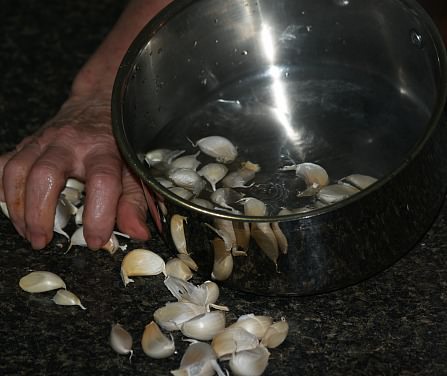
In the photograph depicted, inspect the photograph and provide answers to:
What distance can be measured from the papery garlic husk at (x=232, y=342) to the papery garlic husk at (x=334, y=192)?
0.70 ft

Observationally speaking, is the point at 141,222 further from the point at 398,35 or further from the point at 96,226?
the point at 398,35

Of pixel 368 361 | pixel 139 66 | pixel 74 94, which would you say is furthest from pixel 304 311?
pixel 74 94

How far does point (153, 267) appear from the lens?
1.25m

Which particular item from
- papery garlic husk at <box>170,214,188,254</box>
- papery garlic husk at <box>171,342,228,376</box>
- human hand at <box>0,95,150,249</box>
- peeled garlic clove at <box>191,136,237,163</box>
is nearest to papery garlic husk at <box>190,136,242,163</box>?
peeled garlic clove at <box>191,136,237,163</box>

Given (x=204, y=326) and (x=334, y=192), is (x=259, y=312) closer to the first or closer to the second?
(x=204, y=326)

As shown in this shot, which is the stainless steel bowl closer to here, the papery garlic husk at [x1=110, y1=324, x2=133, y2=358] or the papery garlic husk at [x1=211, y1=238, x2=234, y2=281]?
the papery garlic husk at [x1=211, y1=238, x2=234, y2=281]

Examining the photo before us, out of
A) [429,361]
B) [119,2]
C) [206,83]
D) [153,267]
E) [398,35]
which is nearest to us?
[429,361]

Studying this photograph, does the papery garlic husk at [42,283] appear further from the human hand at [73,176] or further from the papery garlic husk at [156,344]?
the papery garlic husk at [156,344]

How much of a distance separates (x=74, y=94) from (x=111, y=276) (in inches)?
13.5

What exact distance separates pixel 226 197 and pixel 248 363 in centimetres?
25

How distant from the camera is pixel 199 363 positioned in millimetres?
1093

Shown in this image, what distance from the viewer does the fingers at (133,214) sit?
1.29 m

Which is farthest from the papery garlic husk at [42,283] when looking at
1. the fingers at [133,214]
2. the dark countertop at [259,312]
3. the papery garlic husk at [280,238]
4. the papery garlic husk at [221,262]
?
Answer: the papery garlic husk at [280,238]

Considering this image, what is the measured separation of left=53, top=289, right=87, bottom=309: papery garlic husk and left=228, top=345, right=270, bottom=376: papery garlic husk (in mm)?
235
